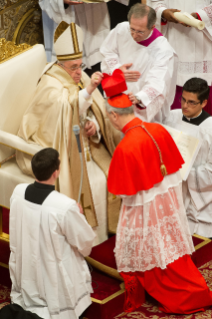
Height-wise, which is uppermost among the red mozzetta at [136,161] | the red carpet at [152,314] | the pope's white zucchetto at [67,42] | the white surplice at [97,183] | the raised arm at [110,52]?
the pope's white zucchetto at [67,42]

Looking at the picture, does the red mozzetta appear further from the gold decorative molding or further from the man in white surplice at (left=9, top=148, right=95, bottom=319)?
the gold decorative molding

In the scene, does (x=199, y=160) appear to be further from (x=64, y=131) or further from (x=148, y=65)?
(x=64, y=131)

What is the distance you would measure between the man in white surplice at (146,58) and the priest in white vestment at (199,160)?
10.9 inches

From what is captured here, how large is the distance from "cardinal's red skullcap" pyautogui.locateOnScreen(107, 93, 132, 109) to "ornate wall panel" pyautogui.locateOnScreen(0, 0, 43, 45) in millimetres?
3044

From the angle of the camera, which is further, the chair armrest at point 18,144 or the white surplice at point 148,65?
the white surplice at point 148,65

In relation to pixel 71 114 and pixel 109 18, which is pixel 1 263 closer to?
pixel 71 114

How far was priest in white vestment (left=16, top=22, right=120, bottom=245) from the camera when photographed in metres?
4.07

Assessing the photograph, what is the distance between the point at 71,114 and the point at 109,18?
248 centimetres

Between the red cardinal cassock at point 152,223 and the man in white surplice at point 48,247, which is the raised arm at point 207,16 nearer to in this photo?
the red cardinal cassock at point 152,223

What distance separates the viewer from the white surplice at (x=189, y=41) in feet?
17.9

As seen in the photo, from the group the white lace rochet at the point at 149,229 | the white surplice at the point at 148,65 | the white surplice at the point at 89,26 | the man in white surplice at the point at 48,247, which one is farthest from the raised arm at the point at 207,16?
the man in white surplice at the point at 48,247

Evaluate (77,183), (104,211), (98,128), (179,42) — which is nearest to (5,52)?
(98,128)

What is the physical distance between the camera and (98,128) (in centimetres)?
436

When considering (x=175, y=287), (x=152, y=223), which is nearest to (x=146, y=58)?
(x=152, y=223)
